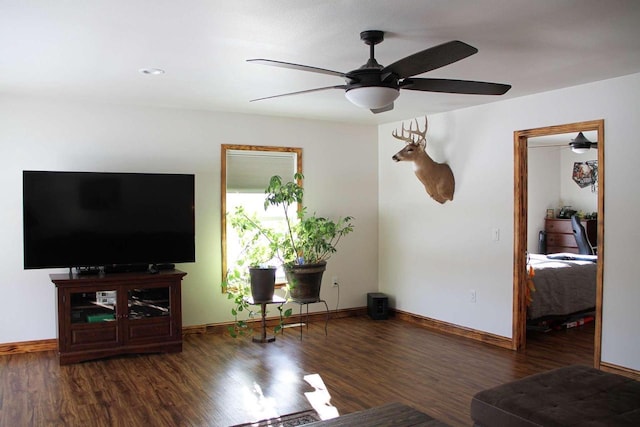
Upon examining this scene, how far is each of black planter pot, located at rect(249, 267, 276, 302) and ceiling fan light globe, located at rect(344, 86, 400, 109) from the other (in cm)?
260

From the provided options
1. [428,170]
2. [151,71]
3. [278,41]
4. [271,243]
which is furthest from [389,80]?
[271,243]

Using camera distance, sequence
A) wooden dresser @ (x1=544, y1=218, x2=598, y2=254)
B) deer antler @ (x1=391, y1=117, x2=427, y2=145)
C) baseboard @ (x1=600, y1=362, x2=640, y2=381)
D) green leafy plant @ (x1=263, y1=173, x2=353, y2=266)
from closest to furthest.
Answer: baseboard @ (x1=600, y1=362, x2=640, y2=381) < green leafy plant @ (x1=263, y1=173, x2=353, y2=266) < deer antler @ (x1=391, y1=117, x2=427, y2=145) < wooden dresser @ (x1=544, y1=218, x2=598, y2=254)

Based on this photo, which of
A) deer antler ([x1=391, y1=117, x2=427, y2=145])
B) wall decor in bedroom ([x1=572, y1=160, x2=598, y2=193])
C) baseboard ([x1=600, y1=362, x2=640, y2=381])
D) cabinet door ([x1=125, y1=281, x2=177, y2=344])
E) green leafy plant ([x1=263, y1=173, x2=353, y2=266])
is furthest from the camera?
wall decor in bedroom ([x1=572, y1=160, x2=598, y2=193])

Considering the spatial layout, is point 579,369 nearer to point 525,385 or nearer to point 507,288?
point 525,385

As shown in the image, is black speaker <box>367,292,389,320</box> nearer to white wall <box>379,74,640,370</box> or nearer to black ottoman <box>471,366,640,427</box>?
white wall <box>379,74,640,370</box>

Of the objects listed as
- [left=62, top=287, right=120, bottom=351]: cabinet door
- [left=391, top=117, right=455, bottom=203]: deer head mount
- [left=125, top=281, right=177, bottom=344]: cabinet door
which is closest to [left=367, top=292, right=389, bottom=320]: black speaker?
[left=391, top=117, right=455, bottom=203]: deer head mount

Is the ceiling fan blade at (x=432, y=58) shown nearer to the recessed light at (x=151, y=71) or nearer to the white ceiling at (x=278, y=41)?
the white ceiling at (x=278, y=41)

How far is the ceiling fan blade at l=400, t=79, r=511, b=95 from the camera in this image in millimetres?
3049

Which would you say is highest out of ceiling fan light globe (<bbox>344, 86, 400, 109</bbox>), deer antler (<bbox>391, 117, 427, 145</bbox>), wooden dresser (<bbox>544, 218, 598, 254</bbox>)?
deer antler (<bbox>391, 117, 427, 145</bbox>)

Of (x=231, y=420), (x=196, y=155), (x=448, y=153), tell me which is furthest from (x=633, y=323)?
(x=196, y=155)

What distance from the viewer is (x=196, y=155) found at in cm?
571

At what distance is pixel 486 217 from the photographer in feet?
17.7

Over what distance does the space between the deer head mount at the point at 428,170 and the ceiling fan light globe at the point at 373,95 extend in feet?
8.50

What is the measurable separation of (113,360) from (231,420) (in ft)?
6.00
